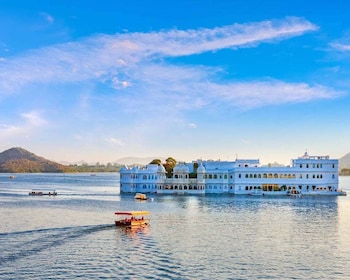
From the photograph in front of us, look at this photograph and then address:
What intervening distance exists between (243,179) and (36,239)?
76.0m

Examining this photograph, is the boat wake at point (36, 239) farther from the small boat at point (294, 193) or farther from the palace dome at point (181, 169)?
the small boat at point (294, 193)

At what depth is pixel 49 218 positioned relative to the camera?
63188 millimetres

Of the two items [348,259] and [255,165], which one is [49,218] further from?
[255,165]

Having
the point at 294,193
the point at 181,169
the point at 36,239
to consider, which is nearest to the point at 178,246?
the point at 36,239

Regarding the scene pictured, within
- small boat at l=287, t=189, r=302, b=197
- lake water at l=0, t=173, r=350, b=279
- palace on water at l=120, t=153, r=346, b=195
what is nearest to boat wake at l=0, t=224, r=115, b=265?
lake water at l=0, t=173, r=350, b=279

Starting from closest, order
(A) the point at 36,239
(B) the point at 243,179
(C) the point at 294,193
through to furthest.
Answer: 1. (A) the point at 36,239
2. (C) the point at 294,193
3. (B) the point at 243,179

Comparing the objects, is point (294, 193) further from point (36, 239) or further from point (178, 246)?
point (36, 239)

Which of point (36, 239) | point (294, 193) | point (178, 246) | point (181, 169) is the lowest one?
point (178, 246)

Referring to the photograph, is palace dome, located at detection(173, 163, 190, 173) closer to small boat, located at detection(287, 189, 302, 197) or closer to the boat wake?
small boat, located at detection(287, 189, 302, 197)

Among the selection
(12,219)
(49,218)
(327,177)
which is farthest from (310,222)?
(327,177)

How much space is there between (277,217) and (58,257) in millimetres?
37105

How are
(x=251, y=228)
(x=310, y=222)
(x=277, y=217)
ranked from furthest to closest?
(x=277, y=217) < (x=310, y=222) < (x=251, y=228)

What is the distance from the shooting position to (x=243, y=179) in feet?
379

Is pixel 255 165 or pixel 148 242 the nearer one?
pixel 148 242
